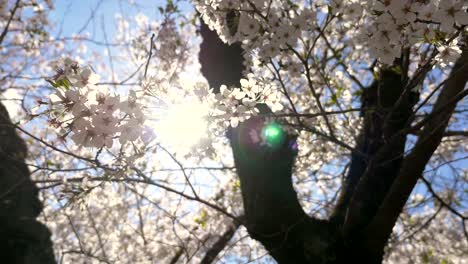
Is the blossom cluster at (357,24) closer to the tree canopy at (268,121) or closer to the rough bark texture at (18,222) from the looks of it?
the tree canopy at (268,121)

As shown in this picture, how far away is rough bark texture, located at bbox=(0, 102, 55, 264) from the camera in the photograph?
136 inches

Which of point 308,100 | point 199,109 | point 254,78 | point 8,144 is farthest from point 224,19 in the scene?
point 8,144

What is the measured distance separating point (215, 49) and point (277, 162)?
1202 mm

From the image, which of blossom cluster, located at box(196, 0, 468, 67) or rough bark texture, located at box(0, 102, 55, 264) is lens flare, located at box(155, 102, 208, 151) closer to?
blossom cluster, located at box(196, 0, 468, 67)

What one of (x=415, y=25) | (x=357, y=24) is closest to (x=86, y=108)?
(x=415, y=25)

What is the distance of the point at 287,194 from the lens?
8.87 ft

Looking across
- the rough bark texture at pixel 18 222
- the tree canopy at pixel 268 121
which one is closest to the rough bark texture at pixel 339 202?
the tree canopy at pixel 268 121

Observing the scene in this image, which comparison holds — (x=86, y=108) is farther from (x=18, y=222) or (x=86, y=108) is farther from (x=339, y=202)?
(x=18, y=222)

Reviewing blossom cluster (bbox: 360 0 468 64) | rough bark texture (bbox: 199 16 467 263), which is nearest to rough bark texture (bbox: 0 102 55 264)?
rough bark texture (bbox: 199 16 467 263)

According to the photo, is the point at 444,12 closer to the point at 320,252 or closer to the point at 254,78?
the point at 254,78

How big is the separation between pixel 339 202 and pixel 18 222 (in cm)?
303

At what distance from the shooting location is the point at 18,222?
11.8ft

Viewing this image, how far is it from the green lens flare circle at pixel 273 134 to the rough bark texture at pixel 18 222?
216 centimetres

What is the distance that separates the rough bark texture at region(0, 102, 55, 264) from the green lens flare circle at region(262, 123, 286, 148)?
216 centimetres
